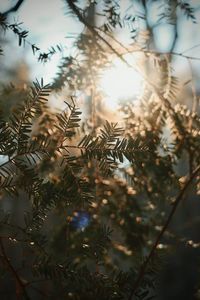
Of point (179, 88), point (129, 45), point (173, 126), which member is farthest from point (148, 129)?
point (129, 45)

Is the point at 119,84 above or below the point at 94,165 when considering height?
above

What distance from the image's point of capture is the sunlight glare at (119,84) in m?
1.46

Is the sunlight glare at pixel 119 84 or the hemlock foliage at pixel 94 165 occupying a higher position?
the sunlight glare at pixel 119 84

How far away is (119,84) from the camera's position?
1.50 metres

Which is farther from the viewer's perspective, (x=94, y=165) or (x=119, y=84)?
(x=94, y=165)

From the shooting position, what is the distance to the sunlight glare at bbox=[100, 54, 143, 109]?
1.46 metres

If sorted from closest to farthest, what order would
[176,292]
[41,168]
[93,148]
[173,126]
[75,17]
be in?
[93,148], [75,17], [173,126], [41,168], [176,292]

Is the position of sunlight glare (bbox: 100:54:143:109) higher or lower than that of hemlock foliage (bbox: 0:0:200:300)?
higher

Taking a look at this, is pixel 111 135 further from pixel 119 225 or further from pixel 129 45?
pixel 119 225

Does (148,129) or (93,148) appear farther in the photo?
(148,129)

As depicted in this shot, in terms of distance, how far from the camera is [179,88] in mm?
1408

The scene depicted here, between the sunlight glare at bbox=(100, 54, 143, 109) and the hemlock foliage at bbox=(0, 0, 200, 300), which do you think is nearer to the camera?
the hemlock foliage at bbox=(0, 0, 200, 300)

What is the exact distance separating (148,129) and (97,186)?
358mm

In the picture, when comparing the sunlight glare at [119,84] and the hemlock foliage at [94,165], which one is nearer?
the hemlock foliage at [94,165]
